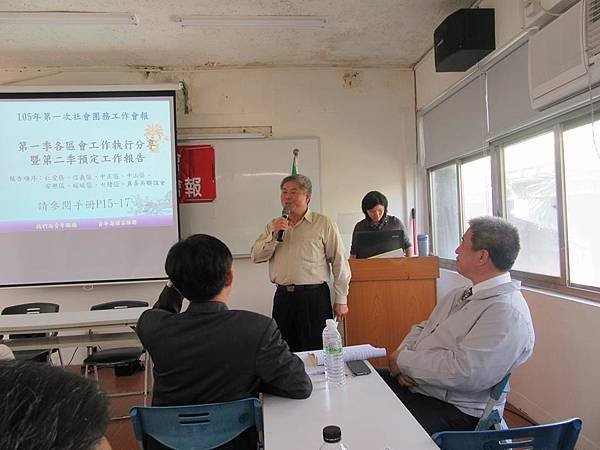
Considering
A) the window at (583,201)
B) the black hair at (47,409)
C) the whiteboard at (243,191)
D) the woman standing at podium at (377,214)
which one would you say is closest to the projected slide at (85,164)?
the whiteboard at (243,191)

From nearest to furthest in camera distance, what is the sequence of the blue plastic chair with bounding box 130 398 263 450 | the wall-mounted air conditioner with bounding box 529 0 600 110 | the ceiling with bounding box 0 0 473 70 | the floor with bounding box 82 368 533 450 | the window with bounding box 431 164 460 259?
the blue plastic chair with bounding box 130 398 263 450 < the wall-mounted air conditioner with bounding box 529 0 600 110 < the floor with bounding box 82 368 533 450 < the ceiling with bounding box 0 0 473 70 < the window with bounding box 431 164 460 259

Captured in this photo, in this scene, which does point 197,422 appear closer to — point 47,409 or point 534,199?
point 47,409

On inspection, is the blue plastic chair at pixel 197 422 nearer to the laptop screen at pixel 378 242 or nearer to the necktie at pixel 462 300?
the necktie at pixel 462 300

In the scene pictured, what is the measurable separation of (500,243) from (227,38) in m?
3.11

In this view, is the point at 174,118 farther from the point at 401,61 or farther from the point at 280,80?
the point at 401,61

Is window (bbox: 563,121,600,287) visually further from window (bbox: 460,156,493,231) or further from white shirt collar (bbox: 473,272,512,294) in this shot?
white shirt collar (bbox: 473,272,512,294)

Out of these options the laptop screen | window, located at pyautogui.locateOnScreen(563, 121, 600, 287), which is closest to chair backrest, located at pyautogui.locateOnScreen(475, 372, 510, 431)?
window, located at pyautogui.locateOnScreen(563, 121, 600, 287)

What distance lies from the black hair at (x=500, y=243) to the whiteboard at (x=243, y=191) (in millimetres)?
2926

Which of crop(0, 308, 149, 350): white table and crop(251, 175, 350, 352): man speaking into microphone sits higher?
crop(251, 175, 350, 352): man speaking into microphone

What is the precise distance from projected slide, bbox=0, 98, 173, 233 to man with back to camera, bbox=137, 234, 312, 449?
2941 mm

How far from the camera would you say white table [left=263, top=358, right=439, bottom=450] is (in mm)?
1163

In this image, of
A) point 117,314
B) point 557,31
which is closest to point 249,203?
point 117,314

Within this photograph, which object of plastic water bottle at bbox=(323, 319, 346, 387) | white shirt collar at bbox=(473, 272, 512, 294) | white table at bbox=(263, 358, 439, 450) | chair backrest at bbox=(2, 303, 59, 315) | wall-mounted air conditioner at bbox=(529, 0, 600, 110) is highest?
wall-mounted air conditioner at bbox=(529, 0, 600, 110)

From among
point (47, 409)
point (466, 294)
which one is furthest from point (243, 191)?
point (47, 409)
